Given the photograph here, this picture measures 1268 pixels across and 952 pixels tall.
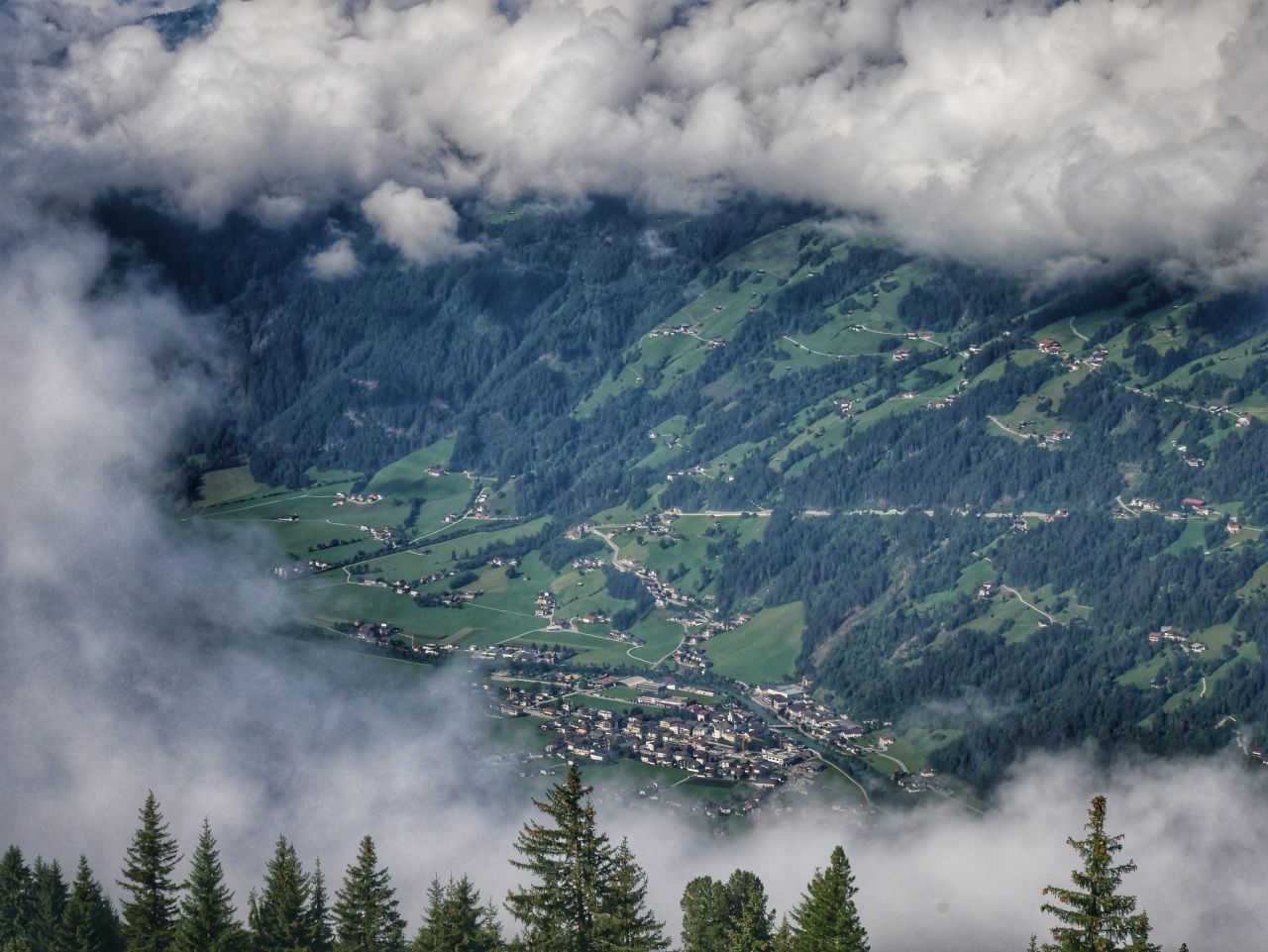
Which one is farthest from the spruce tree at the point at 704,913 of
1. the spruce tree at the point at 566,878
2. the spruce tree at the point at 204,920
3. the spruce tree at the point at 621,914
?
the spruce tree at the point at 566,878

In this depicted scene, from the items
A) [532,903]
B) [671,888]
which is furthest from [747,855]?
[532,903]

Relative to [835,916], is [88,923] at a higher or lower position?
higher

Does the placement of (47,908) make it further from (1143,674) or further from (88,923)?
(1143,674)

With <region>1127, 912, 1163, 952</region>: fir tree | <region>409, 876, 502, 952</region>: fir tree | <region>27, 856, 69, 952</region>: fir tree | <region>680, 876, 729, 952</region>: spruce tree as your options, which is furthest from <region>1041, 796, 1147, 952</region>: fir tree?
<region>27, 856, 69, 952</region>: fir tree

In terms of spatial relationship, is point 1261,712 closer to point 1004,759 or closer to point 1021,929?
point 1004,759

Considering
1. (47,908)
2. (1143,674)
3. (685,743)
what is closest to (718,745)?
(685,743)

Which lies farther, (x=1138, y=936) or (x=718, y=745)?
(x=718, y=745)
